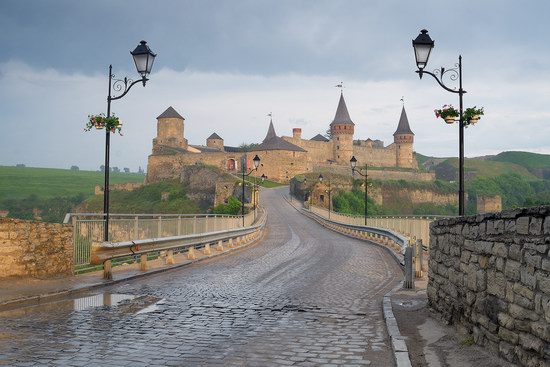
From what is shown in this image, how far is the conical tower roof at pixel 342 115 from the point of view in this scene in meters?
142

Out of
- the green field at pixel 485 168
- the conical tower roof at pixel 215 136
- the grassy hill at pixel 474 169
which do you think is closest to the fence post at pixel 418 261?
the conical tower roof at pixel 215 136

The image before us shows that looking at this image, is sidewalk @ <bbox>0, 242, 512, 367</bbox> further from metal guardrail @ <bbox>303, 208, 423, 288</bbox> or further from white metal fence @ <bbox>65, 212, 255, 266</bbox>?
white metal fence @ <bbox>65, 212, 255, 266</bbox>

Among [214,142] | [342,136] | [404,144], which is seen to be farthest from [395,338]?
[214,142]

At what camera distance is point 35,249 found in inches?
513

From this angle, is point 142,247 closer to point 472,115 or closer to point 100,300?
point 100,300

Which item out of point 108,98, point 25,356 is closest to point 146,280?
point 108,98

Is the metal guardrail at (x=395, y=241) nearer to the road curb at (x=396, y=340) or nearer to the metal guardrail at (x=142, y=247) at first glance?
the road curb at (x=396, y=340)

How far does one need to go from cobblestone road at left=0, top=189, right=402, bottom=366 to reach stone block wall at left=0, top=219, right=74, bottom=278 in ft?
4.67

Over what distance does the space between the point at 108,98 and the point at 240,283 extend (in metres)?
6.92

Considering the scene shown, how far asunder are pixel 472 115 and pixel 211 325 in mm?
9953

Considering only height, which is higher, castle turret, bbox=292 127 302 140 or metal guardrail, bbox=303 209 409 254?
castle turret, bbox=292 127 302 140

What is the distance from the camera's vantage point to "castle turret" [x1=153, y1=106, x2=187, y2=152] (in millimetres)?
140125

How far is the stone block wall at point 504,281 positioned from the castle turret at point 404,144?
146 m

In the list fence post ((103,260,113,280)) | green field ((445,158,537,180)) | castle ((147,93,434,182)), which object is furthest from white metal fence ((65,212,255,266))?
green field ((445,158,537,180))
